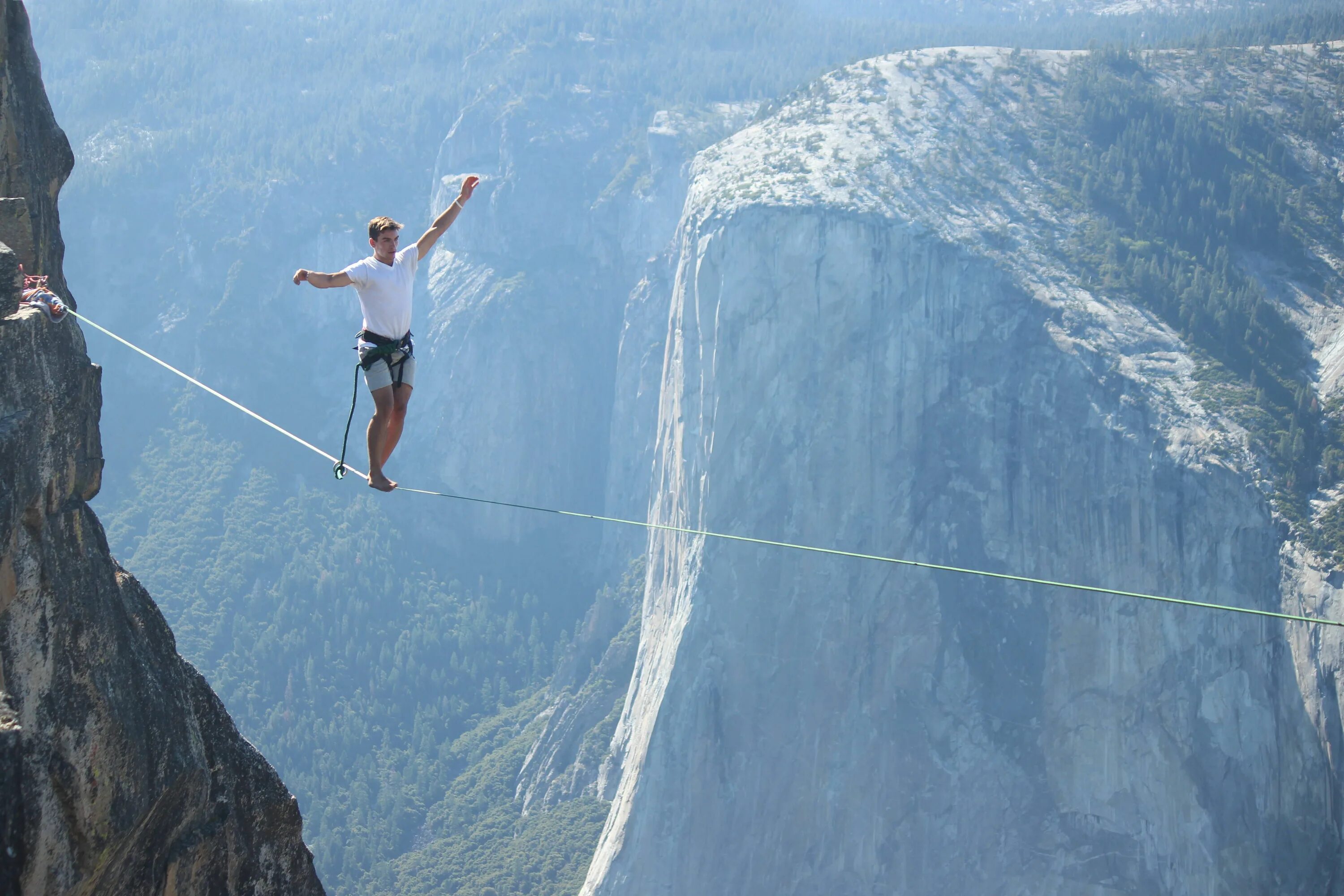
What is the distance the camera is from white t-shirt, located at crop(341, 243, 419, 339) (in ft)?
43.3

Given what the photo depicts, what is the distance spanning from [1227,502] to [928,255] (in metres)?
19.9

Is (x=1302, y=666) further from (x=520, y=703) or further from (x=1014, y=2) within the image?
(x=1014, y=2)

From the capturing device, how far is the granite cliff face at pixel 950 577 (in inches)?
2090

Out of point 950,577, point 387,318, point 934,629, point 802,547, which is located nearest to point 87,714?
point 387,318

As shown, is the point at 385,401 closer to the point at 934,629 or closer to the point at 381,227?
the point at 381,227

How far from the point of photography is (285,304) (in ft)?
430

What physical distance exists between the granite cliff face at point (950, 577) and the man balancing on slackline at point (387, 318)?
45.7 metres

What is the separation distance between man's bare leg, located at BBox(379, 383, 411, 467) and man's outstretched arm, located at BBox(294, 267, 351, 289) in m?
1.56

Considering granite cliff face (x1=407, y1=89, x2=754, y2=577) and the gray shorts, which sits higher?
granite cliff face (x1=407, y1=89, x2=754, y2=577)

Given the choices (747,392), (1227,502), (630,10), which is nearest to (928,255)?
(747,392)

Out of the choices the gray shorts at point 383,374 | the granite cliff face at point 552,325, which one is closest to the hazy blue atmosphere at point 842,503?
the granite cliff face at point 552,325

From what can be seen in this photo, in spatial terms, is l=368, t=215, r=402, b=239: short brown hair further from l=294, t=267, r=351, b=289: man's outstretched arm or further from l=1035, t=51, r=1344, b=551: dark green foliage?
l=1035, t=51, r=1344, b=551: dark green foliage

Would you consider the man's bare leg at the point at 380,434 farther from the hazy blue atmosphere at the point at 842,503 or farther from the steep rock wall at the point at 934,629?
the steep rock wall at the point at 934,629

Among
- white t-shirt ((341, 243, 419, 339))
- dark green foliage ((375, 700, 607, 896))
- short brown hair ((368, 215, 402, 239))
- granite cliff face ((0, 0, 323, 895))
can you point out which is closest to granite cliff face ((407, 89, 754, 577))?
dark green foliage ((375, 700, 607, 896))
